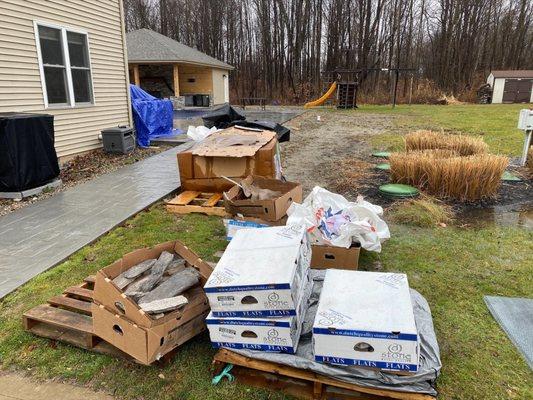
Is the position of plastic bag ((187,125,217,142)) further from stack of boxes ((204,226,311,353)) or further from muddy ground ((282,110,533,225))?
stack of boxes ((204,226,311,353))

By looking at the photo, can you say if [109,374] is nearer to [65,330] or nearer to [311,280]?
[65,330]

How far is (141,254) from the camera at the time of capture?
2.82m

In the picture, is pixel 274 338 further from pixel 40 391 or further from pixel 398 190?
pixel 398 190

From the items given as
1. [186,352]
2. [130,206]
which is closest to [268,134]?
[130,206]

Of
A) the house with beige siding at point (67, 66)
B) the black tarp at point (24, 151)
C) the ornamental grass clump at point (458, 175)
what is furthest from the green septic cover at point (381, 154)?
the black tarp at point (24, 151)

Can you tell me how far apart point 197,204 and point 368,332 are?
363 cm

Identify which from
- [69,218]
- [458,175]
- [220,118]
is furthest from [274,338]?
[220,118]

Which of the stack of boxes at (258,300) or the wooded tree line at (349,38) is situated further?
the wooded tree line at (349,38)

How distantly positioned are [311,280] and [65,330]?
1.65m

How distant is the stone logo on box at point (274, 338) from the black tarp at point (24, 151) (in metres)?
4.74

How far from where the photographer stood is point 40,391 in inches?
84.4

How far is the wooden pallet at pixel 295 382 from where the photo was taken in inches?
77.3

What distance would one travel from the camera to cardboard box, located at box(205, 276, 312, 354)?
209 cm

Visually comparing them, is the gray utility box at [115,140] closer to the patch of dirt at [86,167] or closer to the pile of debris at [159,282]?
the patch of dirt at [86,167]
